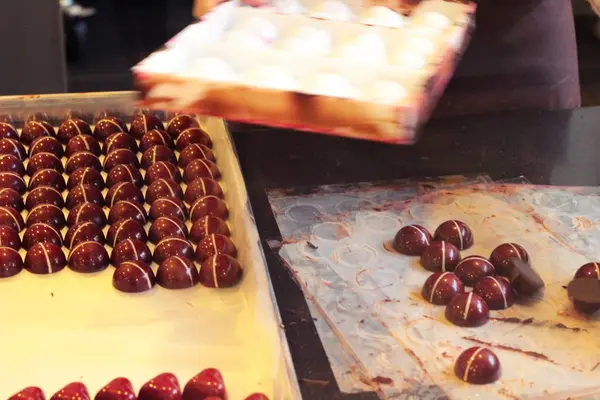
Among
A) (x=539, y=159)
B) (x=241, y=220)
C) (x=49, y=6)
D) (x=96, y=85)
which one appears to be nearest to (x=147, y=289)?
(x=241, y=220)

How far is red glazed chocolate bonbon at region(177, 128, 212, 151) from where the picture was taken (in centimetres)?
168

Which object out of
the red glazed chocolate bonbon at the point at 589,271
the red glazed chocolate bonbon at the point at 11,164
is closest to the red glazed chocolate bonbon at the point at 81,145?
the red glazed chocolate bonbon at the point at 11,164

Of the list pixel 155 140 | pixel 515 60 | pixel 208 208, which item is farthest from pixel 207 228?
pixel 515 60

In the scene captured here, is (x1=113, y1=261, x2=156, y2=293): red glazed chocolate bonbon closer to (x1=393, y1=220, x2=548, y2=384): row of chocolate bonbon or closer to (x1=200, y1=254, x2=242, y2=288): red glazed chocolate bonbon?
(x1=200, y1=254, x2=242, y2=288): red glazed chocolate bonbon

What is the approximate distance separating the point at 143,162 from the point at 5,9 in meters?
1.09

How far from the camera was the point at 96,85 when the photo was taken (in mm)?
3021

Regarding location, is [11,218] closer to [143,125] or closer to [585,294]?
[143,125]

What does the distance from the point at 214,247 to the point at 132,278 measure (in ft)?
0.49

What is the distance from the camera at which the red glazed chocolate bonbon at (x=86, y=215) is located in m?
1.43

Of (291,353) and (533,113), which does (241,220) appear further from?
(533,113)

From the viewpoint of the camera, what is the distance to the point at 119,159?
5.32ft

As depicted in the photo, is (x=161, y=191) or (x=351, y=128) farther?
(x=161, y=191)

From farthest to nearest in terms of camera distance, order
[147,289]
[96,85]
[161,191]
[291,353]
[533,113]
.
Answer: [96,85], [533,113], [161,191], [147,289], [291,353]

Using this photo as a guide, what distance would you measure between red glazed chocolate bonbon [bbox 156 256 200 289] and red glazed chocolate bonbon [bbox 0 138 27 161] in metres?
0.57
